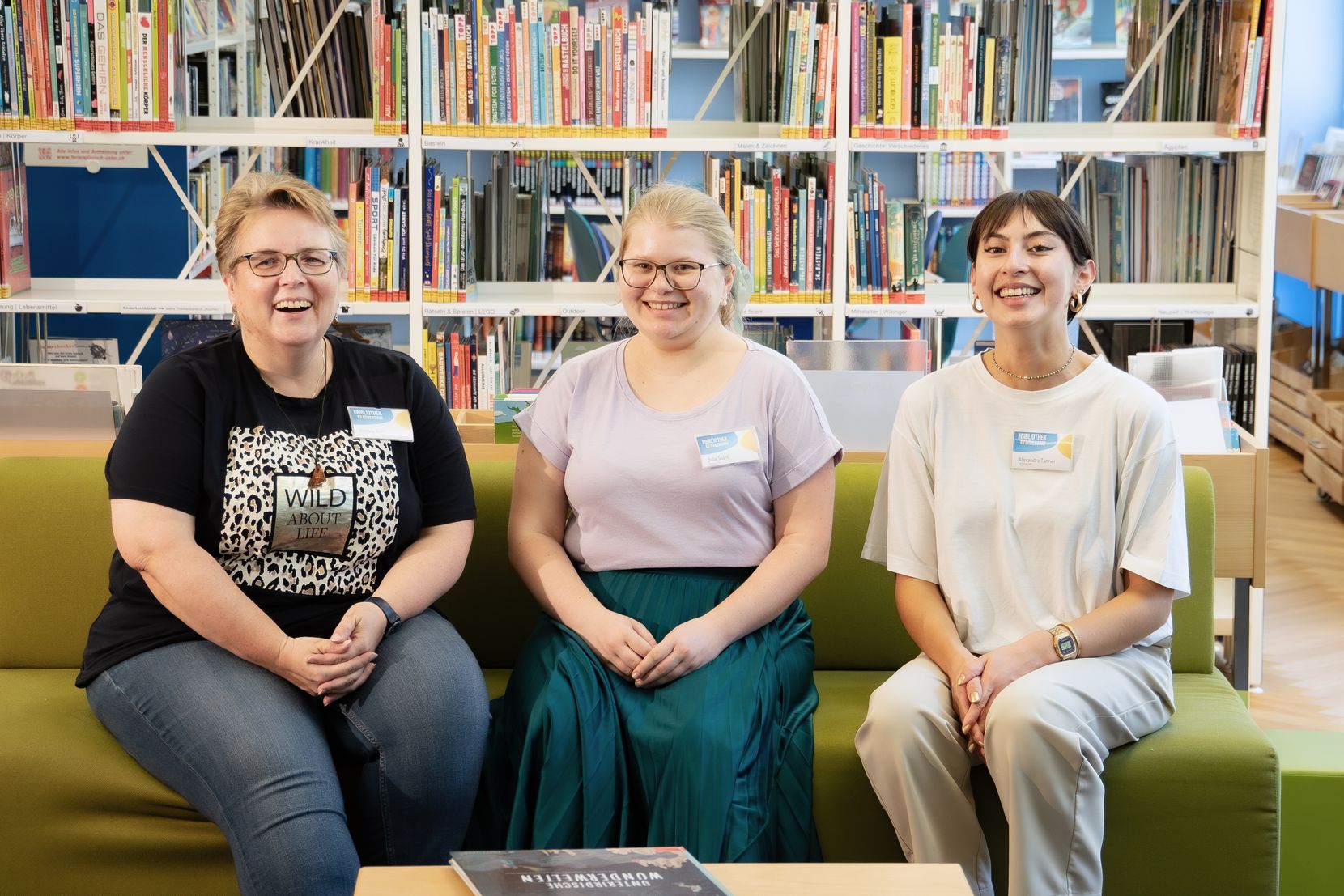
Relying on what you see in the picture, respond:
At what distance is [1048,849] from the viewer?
203 centimetres

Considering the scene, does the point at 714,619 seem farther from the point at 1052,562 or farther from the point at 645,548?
the point at 1052,562

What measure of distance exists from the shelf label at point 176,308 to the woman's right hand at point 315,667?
2081 mm

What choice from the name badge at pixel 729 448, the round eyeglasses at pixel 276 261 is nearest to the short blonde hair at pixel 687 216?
the name badge at pixel 729 448

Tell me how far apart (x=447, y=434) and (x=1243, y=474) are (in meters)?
1.63

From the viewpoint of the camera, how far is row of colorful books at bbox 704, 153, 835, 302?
4.00 meters

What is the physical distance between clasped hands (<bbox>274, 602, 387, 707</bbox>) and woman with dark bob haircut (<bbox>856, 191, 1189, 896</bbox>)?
76 cm

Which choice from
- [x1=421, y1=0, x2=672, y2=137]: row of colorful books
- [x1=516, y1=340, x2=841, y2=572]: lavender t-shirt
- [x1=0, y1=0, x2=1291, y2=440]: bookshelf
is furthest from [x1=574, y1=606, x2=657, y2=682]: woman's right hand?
[x1=421, y1=0, x2=672, y2=137]: row of colorful books

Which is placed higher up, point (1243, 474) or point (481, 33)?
point (481, 33)

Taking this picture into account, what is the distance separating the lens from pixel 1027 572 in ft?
7.34

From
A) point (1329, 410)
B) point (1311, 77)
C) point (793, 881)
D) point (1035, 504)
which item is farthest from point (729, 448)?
point (1311, 77)

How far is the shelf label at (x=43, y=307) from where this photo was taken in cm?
396

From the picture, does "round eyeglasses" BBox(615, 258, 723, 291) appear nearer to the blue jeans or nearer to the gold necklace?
the gold necklace

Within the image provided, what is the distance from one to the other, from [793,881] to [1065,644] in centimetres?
69

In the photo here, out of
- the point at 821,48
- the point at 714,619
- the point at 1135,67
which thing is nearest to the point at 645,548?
the point at 714,619
